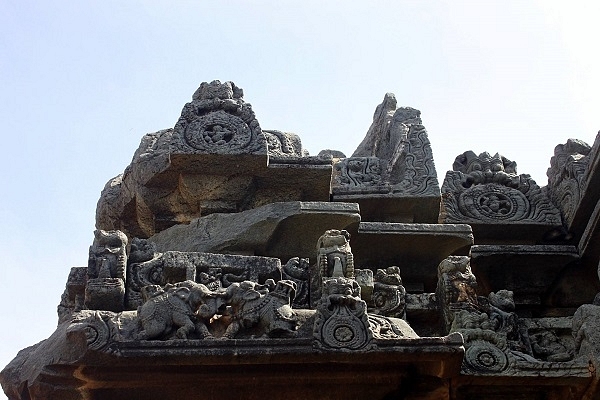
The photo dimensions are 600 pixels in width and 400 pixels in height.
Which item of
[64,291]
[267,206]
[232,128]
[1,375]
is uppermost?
[232,128]

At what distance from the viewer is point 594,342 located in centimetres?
679

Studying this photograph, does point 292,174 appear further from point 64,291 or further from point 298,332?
point 298,332

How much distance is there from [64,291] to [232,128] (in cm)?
202

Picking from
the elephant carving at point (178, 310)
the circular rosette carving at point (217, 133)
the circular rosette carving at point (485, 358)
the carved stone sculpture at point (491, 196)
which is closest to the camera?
the elephant carving at point (178, 310)

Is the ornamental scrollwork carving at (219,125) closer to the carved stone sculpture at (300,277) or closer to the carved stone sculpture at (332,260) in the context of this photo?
the carved stone sculpture at (300,277)

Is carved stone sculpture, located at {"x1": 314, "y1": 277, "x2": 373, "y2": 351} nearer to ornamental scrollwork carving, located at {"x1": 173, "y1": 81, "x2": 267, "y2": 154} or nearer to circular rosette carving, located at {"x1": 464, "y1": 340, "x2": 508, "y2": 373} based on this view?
circular rosette carving, located at {"x1": 464, "y1": 340, "x2": 508, "y2": 373}

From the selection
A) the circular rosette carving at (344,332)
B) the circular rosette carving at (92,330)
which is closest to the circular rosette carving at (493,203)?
the circular rosette carving at (344,332)

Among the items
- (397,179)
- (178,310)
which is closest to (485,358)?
(178,310)

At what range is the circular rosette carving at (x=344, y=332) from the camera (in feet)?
20.7

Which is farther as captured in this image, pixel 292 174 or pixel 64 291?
pixel 292 174

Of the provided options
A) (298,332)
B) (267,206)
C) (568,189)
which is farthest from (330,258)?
(568,189)

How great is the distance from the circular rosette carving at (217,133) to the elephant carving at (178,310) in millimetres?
2216

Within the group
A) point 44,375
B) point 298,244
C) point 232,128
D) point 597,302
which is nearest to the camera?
point 44,375

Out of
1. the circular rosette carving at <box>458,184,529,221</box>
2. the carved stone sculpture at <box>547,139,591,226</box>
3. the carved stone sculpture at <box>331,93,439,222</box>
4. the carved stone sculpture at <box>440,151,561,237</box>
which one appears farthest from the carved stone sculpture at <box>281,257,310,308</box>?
the carved stone sculpture at <box>547,139,591,226</box>
